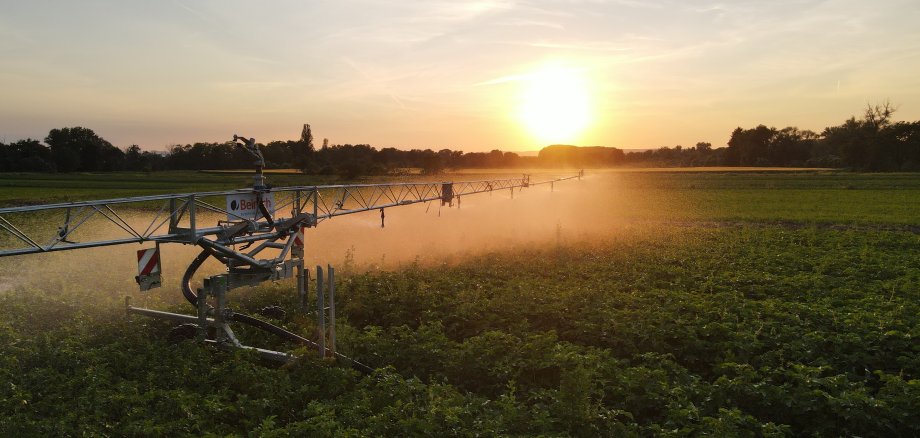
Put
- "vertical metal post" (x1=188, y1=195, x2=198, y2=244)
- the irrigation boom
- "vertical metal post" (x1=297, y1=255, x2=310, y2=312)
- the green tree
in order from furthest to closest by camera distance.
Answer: the green tree < "vertical metal post" (x1=297, y1=255, x2=310, y2=312) < "vertical metal post" (x1=188, y1=195, x2=198, y2=244) < the irrigation boom

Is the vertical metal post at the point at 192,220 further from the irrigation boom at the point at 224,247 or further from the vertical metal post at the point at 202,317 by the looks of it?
the vertical metal post at the point at 202,317

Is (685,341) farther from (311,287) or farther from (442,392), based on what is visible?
(311,287)

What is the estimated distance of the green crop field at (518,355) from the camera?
812cm

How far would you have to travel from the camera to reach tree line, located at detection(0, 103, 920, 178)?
88625 mm

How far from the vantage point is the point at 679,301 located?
13.9m

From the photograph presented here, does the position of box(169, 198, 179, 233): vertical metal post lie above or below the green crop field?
above

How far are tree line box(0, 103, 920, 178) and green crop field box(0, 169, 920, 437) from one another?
6039cm

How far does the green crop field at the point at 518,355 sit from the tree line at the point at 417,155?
6039 cm

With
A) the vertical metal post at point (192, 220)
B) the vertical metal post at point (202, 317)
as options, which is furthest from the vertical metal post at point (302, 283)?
the vertical metal post at point (192, 220)

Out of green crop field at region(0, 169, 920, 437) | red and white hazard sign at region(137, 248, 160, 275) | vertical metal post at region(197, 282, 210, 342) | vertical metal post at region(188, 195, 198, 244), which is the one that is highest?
vertical metal post at region(188, 195, 198, 244)

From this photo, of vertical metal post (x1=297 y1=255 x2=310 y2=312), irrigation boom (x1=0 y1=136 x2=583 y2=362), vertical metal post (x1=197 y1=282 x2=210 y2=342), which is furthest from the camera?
vertical metal post (x1=297 y1=255 x2=310 y2=312)

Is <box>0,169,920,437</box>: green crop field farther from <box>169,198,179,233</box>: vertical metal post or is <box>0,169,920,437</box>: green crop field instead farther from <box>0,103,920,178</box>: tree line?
<box>0,103,920,178</box>: tree line

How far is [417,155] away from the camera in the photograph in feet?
411

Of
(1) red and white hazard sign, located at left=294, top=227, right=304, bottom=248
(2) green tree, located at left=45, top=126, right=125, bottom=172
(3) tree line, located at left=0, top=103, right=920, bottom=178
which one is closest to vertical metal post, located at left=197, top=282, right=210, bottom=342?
(1) red and white hazard sign, located at left=294, top=227, right=304, bottom=248
